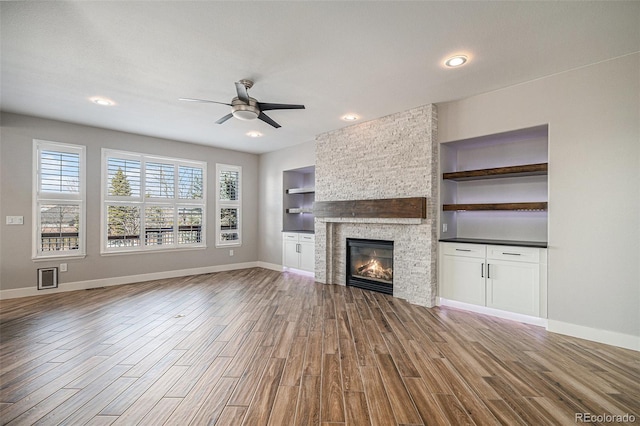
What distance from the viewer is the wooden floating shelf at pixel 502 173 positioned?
11.9 ft

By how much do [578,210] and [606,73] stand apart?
58.0 inches

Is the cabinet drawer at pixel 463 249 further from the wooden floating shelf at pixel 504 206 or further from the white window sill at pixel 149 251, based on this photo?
the white window sill at pixel 149 251

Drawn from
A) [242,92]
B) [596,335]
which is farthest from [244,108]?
[596,335]

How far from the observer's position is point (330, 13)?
2.40 meters

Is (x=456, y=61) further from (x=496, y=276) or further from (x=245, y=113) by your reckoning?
(x=496, y=276)

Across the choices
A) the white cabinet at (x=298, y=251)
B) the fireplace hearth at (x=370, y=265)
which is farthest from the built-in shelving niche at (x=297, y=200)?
the fireplace hearth at (x=370, y=265)

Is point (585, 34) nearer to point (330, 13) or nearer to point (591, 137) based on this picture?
point (591, 137)

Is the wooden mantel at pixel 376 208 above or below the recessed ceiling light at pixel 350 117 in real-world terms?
below

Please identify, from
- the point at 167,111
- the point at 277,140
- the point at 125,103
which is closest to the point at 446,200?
the point at 277,140

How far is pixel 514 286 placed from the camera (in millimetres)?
3682

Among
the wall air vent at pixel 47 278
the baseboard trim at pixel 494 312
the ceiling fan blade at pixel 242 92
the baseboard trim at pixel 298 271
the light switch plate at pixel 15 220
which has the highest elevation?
the ceiling fan blade at pixel 242 92

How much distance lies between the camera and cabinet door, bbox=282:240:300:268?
6.82 metres

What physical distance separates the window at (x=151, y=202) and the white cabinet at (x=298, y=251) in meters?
1.97

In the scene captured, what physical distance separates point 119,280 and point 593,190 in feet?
24.6
